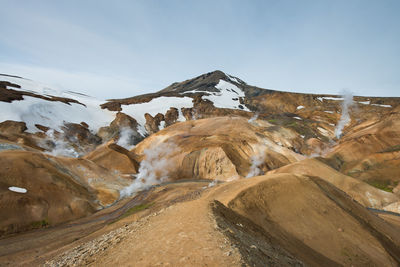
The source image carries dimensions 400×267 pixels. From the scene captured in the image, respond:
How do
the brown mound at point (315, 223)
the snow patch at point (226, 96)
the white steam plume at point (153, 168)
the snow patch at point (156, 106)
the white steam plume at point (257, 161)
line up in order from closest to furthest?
the brown mound at point (315, 223), the white steam plume at point (153, 168), the white steam plume at point (257, 161), the snow patch at point (156, 106), the snow patch at point (226, 96)

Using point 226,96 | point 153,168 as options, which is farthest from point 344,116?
point 153,168

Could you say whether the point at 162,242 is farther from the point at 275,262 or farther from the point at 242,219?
the point at 242,219

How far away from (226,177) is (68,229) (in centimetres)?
2321

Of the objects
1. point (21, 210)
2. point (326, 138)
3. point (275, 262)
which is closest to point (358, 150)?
point (326, 138)

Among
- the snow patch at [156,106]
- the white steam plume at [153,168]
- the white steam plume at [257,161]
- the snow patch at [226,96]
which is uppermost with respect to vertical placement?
the snow patch at [226,96]

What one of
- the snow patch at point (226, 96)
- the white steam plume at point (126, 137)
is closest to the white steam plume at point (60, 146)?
the white steam plume at point (126, 137)

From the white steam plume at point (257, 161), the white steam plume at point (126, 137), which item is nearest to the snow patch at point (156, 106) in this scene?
the white steam plume at point (126, 137)

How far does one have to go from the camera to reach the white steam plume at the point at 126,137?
62734mm

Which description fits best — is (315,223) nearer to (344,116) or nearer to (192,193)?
(192,193)

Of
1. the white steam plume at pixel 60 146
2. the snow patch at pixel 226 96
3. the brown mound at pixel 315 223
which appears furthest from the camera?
the snow patch at pixel 226 96

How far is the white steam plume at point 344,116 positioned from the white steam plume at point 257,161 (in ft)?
122

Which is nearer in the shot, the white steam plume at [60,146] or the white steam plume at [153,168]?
the white steam plume at [153,168]

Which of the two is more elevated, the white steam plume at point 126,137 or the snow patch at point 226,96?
the snow patch at point 226,96

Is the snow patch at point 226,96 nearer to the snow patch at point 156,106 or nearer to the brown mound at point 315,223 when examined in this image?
the snow patch at point 156,106
